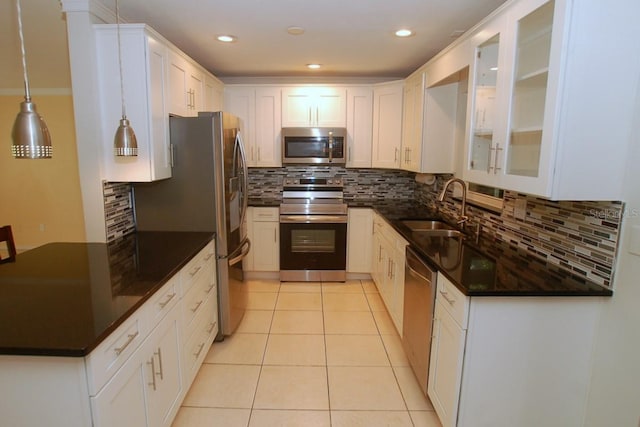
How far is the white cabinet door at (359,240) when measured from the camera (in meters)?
4.01

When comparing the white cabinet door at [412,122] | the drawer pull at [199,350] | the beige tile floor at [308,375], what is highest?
the white cabinet door at [412,122]

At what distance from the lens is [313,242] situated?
13.2 feet

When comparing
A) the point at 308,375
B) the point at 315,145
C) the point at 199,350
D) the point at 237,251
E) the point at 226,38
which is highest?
the point at 226,38

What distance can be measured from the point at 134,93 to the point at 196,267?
3.67 ft

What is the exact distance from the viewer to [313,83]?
4.03m

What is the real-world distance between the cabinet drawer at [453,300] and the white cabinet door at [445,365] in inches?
1.2

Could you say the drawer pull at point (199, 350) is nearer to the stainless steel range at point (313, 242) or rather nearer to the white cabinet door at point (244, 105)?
the stainless steel range at point (313, 242)

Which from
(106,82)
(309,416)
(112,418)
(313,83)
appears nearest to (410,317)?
(309,416)

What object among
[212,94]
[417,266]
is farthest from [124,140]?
[212,94]

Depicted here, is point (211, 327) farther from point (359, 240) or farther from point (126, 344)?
point (359, 240)

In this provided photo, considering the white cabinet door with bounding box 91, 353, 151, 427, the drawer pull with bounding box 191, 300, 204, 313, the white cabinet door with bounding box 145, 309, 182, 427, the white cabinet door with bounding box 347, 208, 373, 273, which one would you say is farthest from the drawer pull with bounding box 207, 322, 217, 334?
the white cabinet door with bounding box 347, 208, 373, 273

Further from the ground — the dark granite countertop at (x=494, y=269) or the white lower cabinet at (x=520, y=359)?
the dark granite countertop at (x=494, y=269)

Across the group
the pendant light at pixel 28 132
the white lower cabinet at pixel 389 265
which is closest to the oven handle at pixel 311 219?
the white lower cabinet at pixel 389 265

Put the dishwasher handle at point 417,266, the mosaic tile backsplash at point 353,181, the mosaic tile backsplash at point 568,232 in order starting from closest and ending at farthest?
A: the mosaic tile backsplash at point 568,232 < the dishwasher handle at point 417,266 < the mosaic tile backsplash at point 353,181
